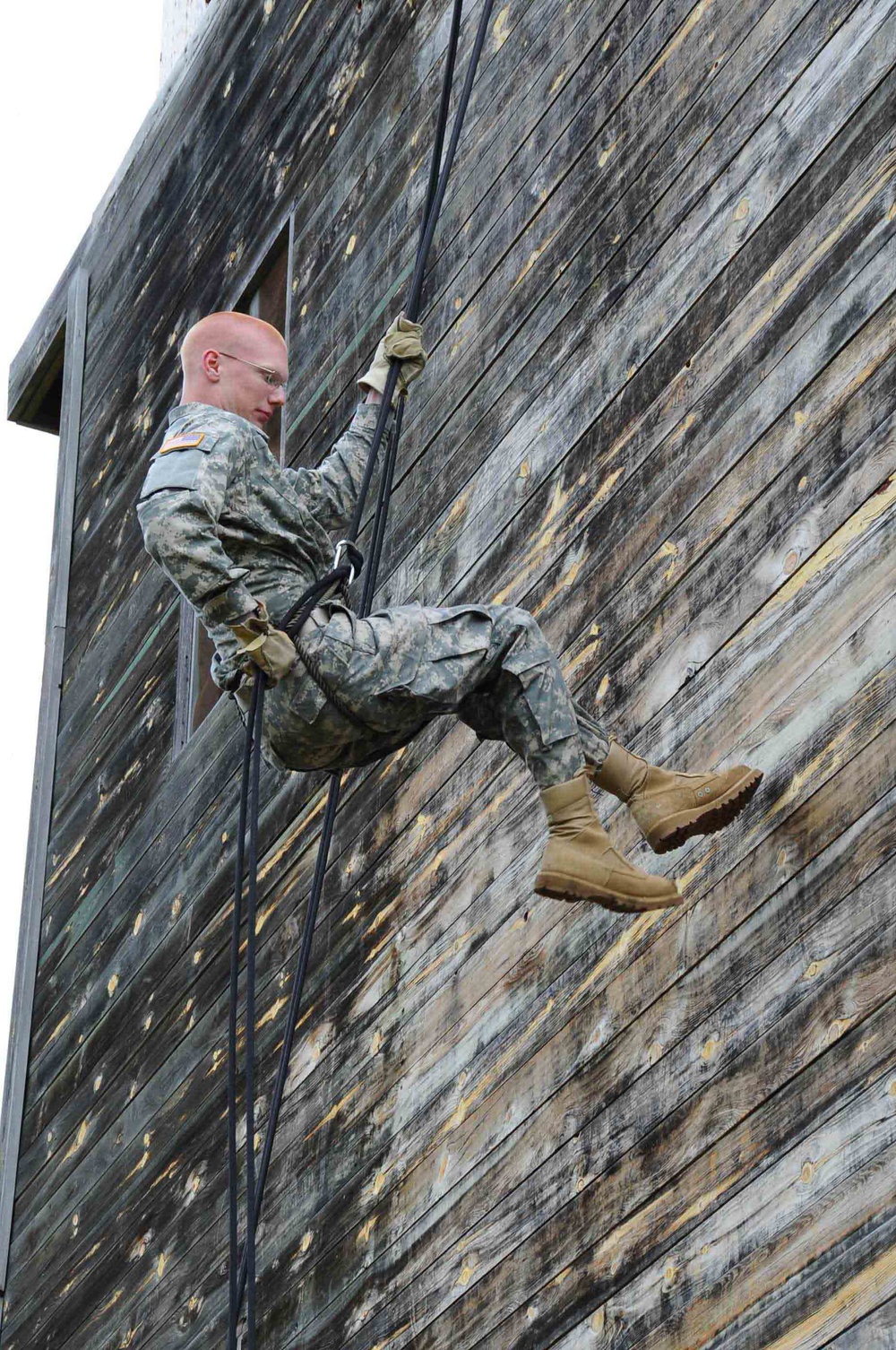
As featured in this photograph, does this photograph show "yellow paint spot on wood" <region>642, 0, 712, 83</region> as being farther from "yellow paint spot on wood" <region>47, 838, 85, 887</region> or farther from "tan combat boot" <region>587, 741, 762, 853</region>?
"yellow paint spot on wood" <region>47, 838, 85, 887</region>

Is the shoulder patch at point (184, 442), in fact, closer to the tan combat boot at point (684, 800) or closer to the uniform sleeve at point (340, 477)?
the uniform sleeve at point (340, 477)

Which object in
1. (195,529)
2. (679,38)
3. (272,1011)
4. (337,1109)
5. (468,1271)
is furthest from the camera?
(272,1011)

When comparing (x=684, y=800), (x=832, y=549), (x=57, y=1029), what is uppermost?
(x=832, y=549)

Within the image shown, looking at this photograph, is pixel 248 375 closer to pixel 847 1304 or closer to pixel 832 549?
pixel 832 549

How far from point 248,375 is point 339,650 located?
86 cm

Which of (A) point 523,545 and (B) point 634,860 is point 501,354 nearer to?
(A) point 523,545

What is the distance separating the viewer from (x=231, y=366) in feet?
18.0

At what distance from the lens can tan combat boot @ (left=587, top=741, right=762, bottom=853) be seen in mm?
4859

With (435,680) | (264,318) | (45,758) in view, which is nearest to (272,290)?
(264,318)

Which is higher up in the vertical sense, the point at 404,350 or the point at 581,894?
the point at 404,350

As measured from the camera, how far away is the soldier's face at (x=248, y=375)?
18.0 feet

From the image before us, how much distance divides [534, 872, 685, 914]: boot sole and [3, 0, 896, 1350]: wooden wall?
0.30 metres

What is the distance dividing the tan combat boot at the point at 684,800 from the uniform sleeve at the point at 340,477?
112 centimetres

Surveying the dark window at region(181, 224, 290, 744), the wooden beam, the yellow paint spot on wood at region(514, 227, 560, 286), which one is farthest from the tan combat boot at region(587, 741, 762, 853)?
the wooden beam
